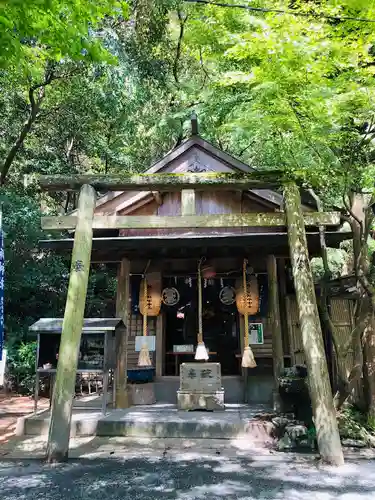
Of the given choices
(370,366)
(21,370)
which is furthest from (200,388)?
(21,370)

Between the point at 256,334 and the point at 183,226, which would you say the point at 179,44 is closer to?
the point at 183,226

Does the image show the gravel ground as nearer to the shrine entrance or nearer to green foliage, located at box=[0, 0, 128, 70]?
the shrine entrance

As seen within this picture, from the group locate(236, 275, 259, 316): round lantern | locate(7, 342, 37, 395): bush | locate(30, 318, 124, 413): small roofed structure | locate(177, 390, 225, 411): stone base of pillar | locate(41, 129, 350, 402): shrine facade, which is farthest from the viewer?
locate(7, 342, 37, 395): bush

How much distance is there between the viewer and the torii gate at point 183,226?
577cm

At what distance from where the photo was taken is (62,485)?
16.0 ft

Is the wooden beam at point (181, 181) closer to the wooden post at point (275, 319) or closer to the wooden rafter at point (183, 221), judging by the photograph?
the wooden rafter at point (183, 221)

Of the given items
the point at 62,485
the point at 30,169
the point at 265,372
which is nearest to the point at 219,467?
the point at 62,485

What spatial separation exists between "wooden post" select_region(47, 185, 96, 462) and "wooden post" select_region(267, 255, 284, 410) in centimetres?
483

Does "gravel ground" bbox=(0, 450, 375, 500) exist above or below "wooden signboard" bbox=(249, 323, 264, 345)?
below

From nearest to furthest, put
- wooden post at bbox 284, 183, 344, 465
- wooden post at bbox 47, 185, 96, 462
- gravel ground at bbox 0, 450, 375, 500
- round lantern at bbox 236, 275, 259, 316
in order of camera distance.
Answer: gravel ground at bbox 0, 450, 375, 500
wooden post at bbox 284, 183, 344, 465
wooden post at bbox 47, 185, 96, 462
round lantern at bbox 236, 275, 259, 316

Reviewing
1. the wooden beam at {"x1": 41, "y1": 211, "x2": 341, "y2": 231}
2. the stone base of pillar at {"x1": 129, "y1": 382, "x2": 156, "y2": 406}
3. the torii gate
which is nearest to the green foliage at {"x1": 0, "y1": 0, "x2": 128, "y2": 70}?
the torii gate

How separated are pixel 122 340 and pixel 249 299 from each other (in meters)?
3.38

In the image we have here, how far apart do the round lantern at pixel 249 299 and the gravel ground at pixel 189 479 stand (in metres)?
4.08

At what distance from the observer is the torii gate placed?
5766 millimetres
